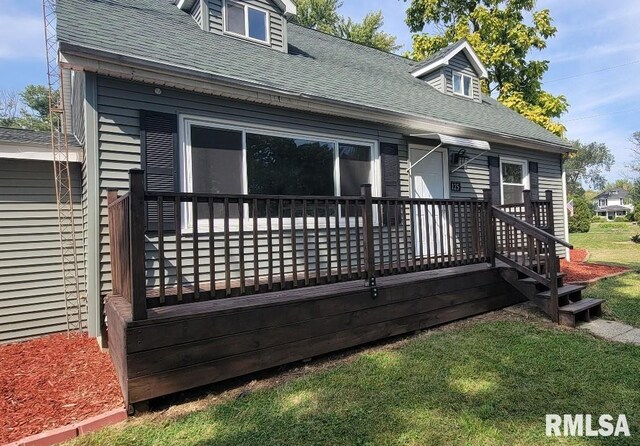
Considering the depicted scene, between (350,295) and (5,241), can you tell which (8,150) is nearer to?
(5,241)

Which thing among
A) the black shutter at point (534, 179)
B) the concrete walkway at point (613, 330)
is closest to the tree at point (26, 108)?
the black shutter at point (534, 179)

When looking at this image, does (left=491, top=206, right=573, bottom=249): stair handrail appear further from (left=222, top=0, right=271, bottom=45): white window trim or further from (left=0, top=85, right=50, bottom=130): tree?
(left=0, top=85, right=50, bottom=130): tree

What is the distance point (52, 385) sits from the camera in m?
3.18

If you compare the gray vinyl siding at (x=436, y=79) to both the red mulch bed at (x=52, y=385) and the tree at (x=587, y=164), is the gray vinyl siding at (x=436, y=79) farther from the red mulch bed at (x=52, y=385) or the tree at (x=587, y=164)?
the tree at (x=587, y=164)

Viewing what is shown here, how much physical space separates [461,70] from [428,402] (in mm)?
9051

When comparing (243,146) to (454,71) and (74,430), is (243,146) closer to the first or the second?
(74,430)

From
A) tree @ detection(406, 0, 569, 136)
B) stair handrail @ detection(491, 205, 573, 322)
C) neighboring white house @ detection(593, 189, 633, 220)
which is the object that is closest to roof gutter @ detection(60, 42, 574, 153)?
stair handrail @ detection(491, 205, 573, 322)

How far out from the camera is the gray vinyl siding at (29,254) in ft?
14.6

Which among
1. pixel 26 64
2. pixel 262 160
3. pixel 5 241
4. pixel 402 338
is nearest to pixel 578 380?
pixel 402 338

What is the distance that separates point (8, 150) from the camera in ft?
14.2

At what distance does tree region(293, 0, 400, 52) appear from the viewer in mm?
22594

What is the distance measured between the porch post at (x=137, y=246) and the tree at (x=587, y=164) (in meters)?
74.0

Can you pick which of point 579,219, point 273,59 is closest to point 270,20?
point 273,59

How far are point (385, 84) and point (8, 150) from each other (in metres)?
6.12
